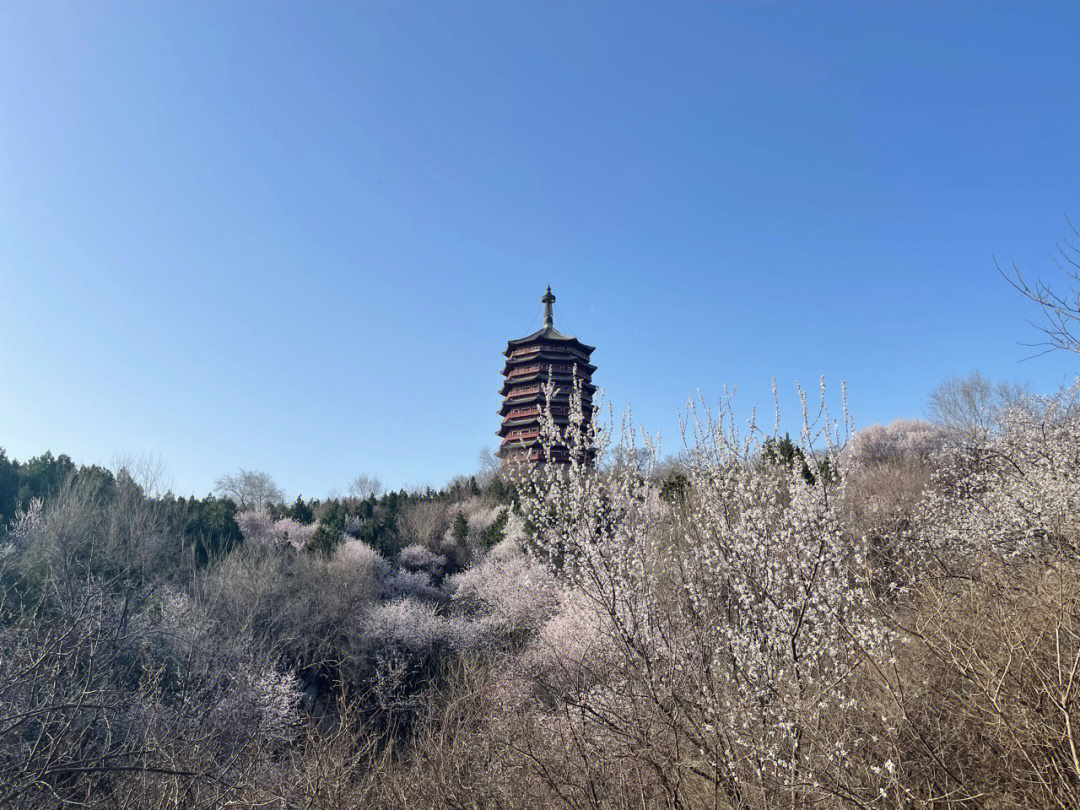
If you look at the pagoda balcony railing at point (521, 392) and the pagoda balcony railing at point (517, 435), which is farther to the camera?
the pagoda balcony railing at point (521, 392)

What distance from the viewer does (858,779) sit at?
5.28 meters

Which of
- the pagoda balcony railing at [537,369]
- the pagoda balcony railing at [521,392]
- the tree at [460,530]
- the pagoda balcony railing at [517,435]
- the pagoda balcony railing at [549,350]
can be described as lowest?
the tree at [460,530]

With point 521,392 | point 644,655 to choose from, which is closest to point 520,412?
point 521,392

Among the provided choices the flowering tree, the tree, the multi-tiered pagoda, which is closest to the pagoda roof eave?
the multi-tiered pagoda

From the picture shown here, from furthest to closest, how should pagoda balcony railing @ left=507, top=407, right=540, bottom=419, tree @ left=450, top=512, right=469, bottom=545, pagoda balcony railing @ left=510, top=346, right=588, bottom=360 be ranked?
pagoda balcony railing @ left=510, top=346, right=588, bottom=360, pagoda balcony railing @ left=507, top=407, right=540, bottom=419, tree @ left=450, top=512, right=469, bottom=545

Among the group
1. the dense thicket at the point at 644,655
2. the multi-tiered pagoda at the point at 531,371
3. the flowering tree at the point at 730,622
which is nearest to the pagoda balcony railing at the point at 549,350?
the multi-tiered pagoda at the point at 531,371

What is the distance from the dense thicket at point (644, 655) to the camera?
5.37m

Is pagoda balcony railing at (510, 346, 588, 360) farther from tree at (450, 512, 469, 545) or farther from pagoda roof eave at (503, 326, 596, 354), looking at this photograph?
tree at (450, 512, 469, 545)

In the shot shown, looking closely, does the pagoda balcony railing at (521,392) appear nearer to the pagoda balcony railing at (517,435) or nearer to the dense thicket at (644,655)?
the pagoda balcony railing at (517,435)

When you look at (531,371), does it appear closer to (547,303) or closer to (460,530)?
(547,303)

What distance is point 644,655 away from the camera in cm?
577

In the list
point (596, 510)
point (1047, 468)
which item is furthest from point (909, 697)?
point (1047, 468)

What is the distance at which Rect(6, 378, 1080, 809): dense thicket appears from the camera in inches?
211

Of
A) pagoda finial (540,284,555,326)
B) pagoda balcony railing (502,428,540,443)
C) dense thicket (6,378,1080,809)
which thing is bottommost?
dense thicket (6,378,1080,809)
